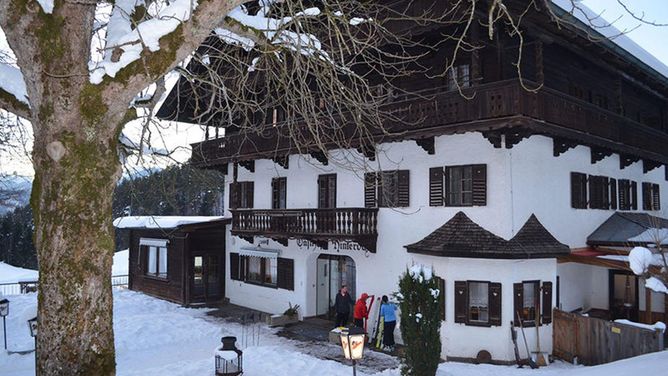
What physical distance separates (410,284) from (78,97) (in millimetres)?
7857

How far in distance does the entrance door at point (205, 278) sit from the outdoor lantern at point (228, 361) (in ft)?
38.0

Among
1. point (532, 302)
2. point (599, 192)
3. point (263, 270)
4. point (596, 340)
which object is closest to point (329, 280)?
point (263, 270)

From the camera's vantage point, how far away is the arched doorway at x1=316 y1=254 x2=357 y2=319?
1869 cm

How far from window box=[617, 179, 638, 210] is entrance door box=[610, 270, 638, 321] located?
2852mm

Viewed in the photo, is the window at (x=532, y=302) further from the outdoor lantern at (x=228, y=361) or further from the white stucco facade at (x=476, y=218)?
the outdoor lantern at (x=228, y=361)

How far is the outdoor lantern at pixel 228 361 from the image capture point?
36.3 ft

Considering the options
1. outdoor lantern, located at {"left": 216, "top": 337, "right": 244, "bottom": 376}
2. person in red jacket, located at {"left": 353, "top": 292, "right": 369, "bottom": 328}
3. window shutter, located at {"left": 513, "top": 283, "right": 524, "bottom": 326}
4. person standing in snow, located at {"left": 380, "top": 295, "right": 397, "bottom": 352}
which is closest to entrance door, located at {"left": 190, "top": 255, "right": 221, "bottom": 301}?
person in red jacket, located at {"left": 353, "top": 292, "right": 369, "bottom": 328}

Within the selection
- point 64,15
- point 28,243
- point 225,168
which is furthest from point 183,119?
point 28,243

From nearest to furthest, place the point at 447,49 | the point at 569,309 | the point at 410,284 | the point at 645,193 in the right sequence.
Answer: the point at 410,284
the point at 447,49
the point at 569,309
the point at 645,193

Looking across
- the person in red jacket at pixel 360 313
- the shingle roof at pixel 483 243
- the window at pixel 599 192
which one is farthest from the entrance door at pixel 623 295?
the person in red jacket at pixel 360 313

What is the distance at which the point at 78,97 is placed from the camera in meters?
4.93

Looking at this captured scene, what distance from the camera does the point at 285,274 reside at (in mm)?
19750

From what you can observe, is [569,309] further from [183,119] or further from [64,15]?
[183,119]

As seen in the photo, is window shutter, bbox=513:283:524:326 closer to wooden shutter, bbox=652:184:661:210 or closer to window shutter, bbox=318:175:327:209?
window shutter, bbox=318:175:327:209
